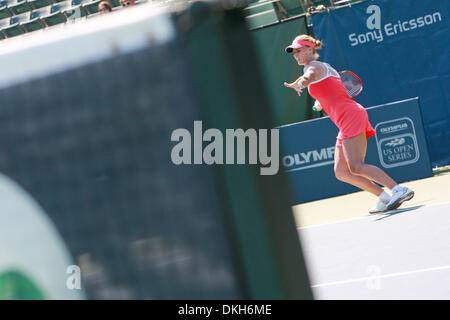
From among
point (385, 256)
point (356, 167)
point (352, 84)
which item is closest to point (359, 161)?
point (356, 167)

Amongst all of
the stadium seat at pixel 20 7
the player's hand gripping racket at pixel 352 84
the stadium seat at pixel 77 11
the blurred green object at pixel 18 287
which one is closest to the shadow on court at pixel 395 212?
the player's hand gripping racket at pixel 352 84

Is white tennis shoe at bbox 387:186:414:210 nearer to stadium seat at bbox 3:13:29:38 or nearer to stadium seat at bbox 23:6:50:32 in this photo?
stadium seat at bbox 23:6:50:32

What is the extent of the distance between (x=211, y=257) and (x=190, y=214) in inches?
3.0

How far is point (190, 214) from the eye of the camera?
1113mm

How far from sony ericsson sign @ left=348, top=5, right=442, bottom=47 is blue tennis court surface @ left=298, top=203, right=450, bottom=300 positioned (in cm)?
413

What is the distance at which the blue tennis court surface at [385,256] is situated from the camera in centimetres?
354

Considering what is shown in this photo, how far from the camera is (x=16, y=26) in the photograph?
43.5 ft

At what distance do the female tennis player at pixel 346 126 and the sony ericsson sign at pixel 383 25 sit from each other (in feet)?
12.3

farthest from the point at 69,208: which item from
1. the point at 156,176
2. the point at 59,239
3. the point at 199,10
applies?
the point at 199,10

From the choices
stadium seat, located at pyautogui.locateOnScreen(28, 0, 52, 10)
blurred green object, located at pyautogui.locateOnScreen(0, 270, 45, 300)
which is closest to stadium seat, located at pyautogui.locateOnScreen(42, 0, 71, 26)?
stadium seat, located at pyautogui.locateOnScreen(28, 0, 52, 10)

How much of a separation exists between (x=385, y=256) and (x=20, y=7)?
11656 millimetres
